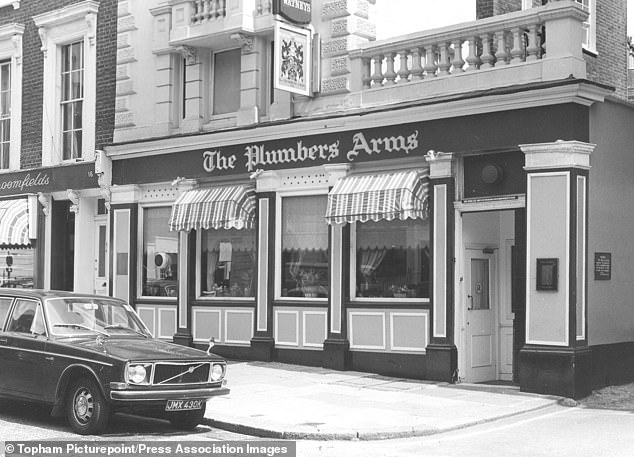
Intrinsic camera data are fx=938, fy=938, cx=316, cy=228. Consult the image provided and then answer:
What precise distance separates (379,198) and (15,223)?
10.9 m

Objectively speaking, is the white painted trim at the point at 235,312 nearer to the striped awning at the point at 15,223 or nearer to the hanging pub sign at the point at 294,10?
the hanging pub sign at the point at 294,10

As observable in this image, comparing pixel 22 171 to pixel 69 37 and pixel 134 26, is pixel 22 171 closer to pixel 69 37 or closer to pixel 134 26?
pixel 69 37

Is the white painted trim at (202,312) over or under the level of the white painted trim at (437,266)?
under

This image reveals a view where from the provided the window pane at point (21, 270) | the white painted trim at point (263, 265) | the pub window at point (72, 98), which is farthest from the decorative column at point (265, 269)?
the window pane at point (21, 270)

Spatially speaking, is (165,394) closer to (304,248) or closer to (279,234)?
(304,248)

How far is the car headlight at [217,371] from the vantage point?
10.8 meters

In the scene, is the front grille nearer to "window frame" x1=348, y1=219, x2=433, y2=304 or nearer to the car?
the car

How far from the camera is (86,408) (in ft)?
33.8

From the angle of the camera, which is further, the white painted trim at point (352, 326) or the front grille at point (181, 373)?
the white painted trim at point (352, 326)

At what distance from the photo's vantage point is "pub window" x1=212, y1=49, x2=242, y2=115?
18.6 metres

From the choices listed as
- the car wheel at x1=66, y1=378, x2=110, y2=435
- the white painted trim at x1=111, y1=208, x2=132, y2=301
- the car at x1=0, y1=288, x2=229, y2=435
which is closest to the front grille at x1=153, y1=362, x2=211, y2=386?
the car at x1=0, y1=288, x2=229, y2=435

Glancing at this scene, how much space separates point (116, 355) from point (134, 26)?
11533mm

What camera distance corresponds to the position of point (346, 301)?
53.0 ft

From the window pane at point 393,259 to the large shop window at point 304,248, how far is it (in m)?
0.76
